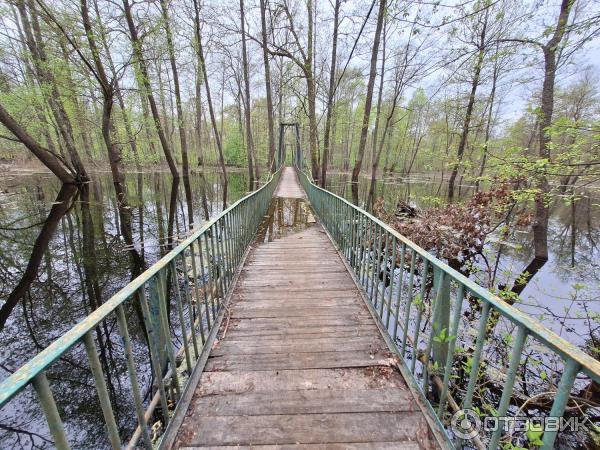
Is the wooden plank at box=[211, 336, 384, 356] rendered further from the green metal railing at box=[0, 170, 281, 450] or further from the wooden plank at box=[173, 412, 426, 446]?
the wooden plank at box=[173, 412, 426, 446]

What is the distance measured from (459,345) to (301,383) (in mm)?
2855

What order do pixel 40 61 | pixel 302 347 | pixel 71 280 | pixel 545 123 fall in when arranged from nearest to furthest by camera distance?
pixel 302 347 < pixel 71 280 < pixel 545 123 < pixel 40 61

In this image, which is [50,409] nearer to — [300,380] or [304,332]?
[300,380]

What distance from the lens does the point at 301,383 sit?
6.87 feet

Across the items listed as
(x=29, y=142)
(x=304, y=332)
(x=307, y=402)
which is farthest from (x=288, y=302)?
(x=29, y=142)

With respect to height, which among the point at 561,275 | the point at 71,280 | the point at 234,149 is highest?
the point at 234,149

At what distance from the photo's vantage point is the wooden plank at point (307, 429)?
1678 millimetres

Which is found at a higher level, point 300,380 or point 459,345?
point 300,380

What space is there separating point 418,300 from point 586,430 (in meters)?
2.53

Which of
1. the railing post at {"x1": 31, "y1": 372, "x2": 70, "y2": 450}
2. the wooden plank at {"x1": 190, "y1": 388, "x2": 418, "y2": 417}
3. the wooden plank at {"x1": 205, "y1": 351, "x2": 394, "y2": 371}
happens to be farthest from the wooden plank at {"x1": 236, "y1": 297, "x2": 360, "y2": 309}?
the railing post at {"x1": 31, "y1": 372, "x2": 70, "y2": 450}

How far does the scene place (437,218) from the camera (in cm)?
732

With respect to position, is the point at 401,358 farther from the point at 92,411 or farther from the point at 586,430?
the point at 92,411

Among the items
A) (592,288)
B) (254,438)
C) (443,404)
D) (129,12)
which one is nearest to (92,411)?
(254,438)

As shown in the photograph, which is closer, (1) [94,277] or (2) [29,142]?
(1) [94,277]
